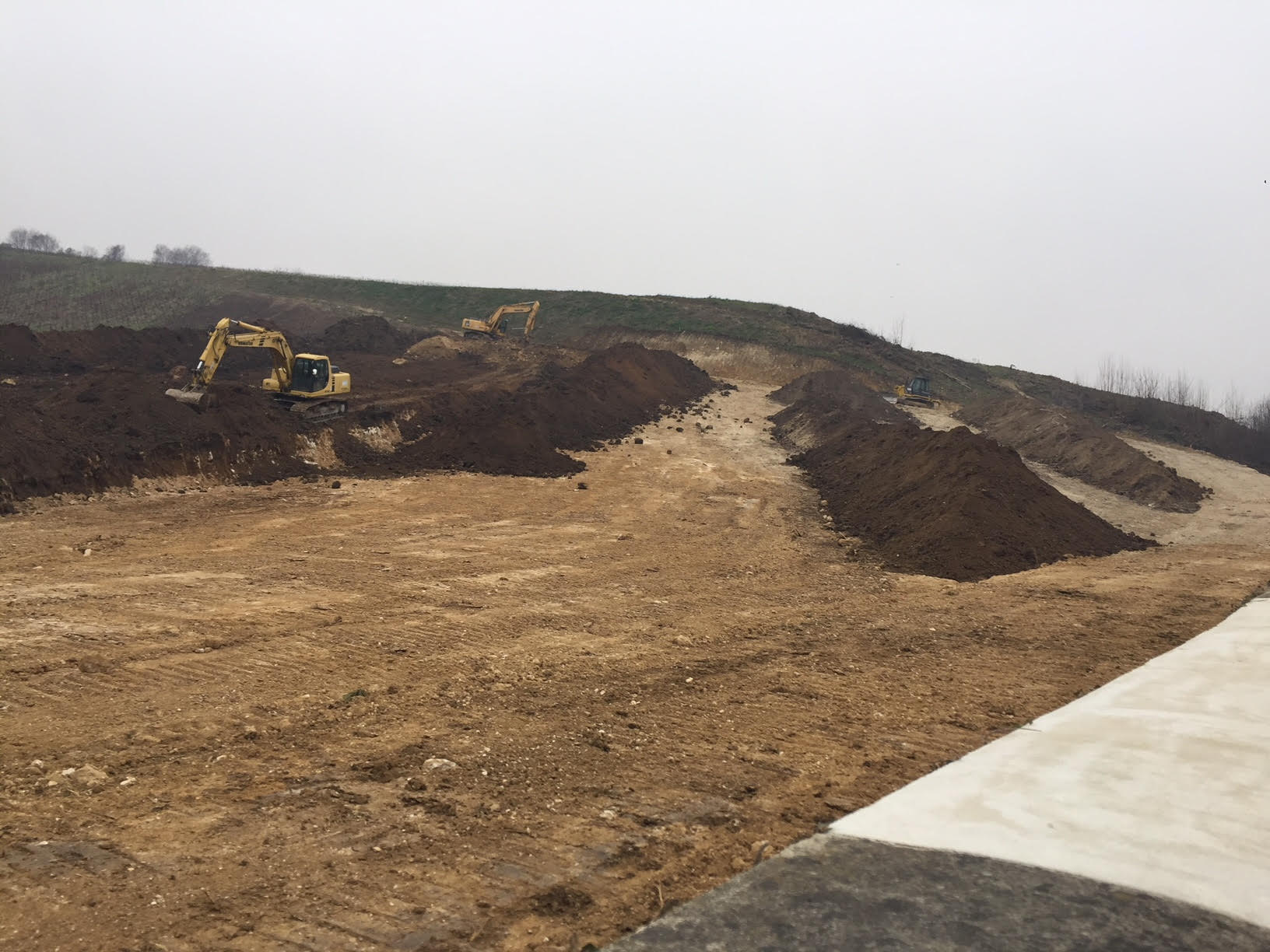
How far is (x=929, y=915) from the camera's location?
14.7 ft

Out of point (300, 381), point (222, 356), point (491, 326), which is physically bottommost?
point (300, 381)

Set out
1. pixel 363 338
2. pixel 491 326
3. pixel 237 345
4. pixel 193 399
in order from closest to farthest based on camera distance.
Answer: pixel 193 399
pixel 237 345
pixel 363 338
pixel 491 326

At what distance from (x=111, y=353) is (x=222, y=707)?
107ft

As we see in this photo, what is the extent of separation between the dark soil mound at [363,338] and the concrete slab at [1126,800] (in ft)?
136

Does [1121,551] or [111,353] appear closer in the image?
[1121,551]

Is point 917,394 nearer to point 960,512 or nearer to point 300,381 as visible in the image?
point 960,512

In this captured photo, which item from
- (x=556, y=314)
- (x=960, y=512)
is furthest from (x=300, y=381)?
(x=556, y=314)

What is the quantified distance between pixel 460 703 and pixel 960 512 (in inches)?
434

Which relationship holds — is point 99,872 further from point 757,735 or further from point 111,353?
point 111,353

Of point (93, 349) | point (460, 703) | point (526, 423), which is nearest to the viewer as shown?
point (460, 703)

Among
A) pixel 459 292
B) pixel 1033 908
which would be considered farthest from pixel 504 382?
pixel 459 292

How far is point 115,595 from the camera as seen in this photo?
419 inches

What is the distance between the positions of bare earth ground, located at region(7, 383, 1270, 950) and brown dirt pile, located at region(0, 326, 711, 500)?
1.58 meters

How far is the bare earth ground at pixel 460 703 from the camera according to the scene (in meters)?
5.01
